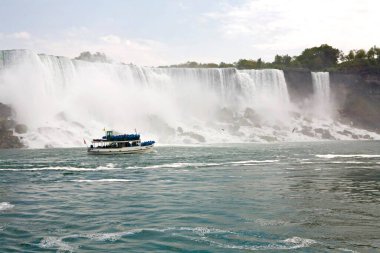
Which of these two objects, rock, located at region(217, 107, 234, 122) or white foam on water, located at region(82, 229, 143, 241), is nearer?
white foam on water, located at region(82, 229, 143, 241)

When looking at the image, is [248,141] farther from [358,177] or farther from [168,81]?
[358,177]

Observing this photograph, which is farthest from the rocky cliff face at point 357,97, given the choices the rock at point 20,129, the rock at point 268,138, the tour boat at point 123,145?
the rock at point 20,129

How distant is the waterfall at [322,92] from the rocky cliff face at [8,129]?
56448mm

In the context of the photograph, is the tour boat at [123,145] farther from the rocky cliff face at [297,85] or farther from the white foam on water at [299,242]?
the rocky cliff face at [297,85]

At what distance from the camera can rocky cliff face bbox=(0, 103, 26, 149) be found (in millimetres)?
53906

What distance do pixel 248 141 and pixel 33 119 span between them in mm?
31772

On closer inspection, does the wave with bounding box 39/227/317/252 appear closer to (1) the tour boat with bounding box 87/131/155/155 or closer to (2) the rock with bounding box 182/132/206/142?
(1) the tour boat with bounding box 87/131/155/155

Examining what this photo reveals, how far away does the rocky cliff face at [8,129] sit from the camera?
5391cm

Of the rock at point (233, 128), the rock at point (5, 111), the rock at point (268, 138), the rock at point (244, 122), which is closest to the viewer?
the rock at point (5, 111)

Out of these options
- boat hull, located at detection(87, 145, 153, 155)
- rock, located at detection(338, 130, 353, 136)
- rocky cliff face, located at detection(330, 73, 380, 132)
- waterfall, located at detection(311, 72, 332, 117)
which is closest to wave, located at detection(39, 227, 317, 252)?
boat hull, located at detection(87, 145, 153, 155)

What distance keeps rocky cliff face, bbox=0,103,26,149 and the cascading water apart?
919 mm

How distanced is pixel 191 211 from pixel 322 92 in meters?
80.2

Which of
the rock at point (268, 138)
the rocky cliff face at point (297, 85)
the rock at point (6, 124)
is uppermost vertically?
the rocky cliff face at point (297, 85)

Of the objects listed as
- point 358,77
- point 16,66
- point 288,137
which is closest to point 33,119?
point 16,66
